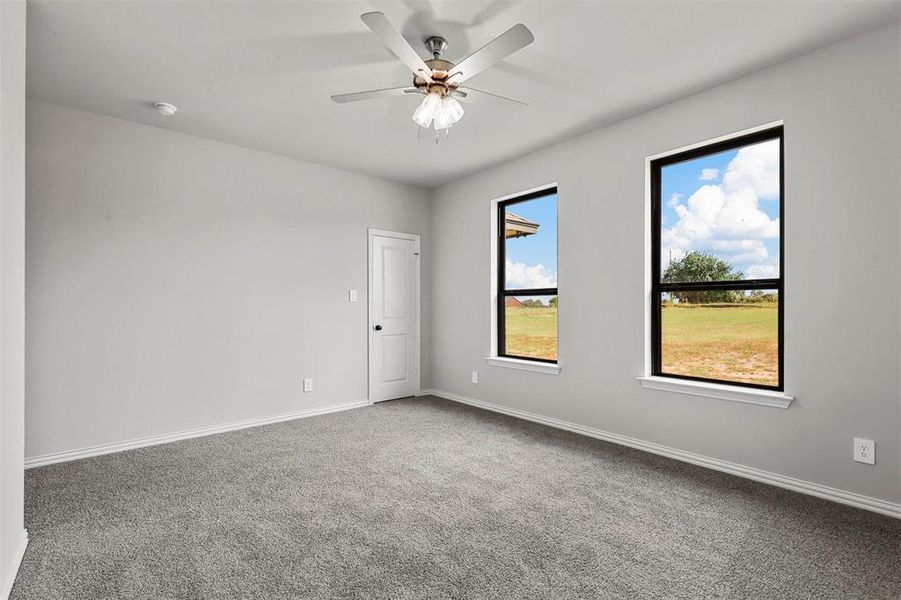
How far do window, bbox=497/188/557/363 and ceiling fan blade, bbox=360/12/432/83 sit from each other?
2.24m

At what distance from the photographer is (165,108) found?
127 inches

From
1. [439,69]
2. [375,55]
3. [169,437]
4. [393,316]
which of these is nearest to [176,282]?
[169,437]

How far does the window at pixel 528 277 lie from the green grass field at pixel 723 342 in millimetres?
1139

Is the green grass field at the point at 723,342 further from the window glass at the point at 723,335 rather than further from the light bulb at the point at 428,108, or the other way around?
the light bulb at the point at 428,108

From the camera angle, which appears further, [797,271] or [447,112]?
[797,271]

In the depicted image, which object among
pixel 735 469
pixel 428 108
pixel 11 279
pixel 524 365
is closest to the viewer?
pixel 11 279

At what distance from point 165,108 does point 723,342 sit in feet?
14.0

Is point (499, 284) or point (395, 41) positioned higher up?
point (395, 41)

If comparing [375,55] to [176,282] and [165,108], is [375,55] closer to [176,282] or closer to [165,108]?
[165,108]

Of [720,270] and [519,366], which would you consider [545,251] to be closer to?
[519,366]

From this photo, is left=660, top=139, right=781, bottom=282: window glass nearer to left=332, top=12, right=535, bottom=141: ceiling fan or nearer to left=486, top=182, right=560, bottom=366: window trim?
left=486, top=182, right=560, bottom=366: window trim

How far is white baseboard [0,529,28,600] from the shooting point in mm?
1700

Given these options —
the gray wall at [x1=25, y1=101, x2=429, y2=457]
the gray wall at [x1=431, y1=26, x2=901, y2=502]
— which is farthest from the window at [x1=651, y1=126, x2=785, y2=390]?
the gray wall at [x1=25, y1=101, x2=429, y2=457]

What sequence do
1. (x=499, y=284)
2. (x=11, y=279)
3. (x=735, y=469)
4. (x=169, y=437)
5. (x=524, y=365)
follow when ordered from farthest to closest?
1. (x=499, y=284)
2. (x=524, y=365)
3. (x=169, y=437)
4. (x=735, y=469)
5. (x=11, y=279)
